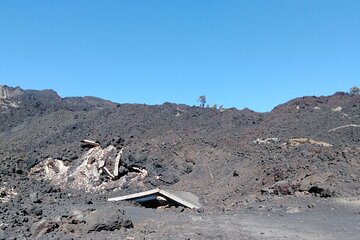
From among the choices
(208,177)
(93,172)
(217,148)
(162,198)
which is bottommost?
(162,198)

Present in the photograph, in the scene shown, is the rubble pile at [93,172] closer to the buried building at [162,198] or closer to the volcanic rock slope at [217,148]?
the volcanic rock slope at [217,148]

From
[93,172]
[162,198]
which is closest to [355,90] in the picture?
[93,172]

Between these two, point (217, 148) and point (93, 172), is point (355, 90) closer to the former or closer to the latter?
point (217, 148)

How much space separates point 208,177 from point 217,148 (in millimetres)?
3237

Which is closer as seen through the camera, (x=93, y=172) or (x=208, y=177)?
(x=208, y=177)

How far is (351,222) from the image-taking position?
991 cm

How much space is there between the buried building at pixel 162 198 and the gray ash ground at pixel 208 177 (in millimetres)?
474

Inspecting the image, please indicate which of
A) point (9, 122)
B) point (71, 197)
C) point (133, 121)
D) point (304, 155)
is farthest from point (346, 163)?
point (9, 122)

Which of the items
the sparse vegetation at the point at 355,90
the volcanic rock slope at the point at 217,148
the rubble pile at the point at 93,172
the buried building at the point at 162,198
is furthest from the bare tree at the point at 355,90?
the buried building at the point at 162,198

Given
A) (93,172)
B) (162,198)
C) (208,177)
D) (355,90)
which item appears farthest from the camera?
(355,90)

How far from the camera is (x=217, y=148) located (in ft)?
66.1

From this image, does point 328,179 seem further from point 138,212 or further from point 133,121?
point 133,121

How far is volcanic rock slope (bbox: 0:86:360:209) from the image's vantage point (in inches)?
571

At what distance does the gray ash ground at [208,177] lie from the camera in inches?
366
